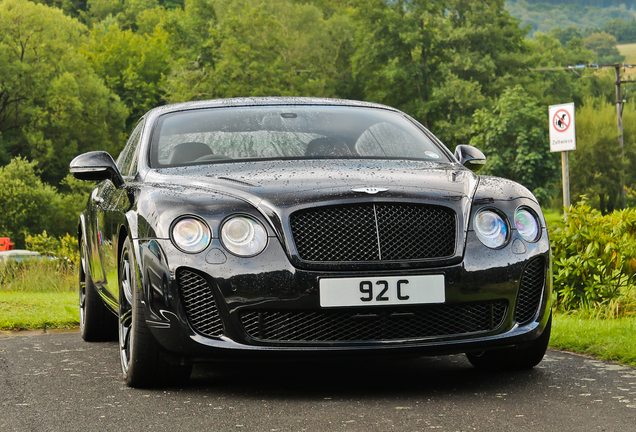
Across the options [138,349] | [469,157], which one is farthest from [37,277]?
[138,349]

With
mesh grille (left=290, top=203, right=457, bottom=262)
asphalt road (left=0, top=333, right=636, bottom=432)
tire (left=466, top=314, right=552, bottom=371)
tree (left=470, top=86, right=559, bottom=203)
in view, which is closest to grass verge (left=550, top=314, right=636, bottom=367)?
asphalt road (left=0, top=333, right=636, bottom=432)

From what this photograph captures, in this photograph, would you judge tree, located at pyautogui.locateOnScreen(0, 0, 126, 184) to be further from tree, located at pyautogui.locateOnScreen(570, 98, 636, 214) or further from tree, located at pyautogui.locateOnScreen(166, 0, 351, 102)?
tree, located at pyautogui.locateOnScreen(570, 98, 636, 214)

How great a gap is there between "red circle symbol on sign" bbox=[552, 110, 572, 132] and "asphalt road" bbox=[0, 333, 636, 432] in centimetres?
669

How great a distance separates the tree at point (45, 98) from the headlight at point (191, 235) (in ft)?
176

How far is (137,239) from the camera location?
4285 mm

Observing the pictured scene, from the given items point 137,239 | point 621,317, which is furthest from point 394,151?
point 621,317

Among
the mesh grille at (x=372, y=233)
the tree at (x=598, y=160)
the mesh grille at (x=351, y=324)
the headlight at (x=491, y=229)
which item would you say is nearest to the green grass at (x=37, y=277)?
the mesh grille at (x=351, y=324)

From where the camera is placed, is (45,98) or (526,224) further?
(45,98)

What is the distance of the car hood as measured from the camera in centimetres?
413

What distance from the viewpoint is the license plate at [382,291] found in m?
3.98

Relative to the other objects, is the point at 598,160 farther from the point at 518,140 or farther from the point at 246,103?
the point at 246,103

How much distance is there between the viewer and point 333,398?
4.20 metres

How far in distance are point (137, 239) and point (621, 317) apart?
441 centimetres

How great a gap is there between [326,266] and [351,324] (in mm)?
295
